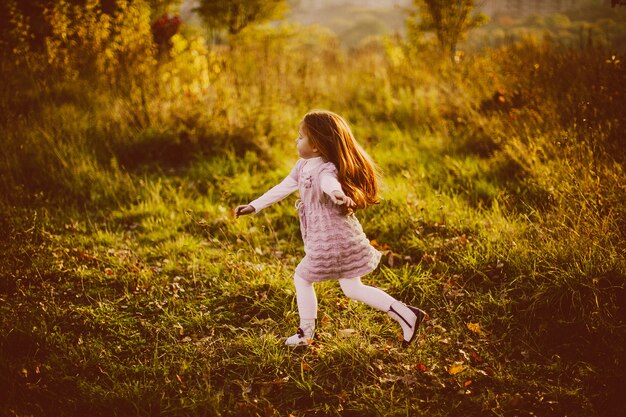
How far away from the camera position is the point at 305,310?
3.17 meters

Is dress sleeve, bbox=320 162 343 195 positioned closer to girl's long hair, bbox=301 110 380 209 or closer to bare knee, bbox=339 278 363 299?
girl's long hair, bbox=301 110 380 209

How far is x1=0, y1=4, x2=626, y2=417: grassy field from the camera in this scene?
2.88 meters

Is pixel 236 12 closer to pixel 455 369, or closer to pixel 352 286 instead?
pixel 352 286

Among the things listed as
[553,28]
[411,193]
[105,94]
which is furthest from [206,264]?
[553,28]

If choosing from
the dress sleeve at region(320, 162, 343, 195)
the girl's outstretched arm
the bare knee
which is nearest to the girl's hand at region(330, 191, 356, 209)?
the dress sleeve at region(320, 162, 343, 195)

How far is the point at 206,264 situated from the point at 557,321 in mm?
2957

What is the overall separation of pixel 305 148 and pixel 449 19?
7054mm

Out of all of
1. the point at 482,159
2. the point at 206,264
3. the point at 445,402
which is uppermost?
the point at 482,159

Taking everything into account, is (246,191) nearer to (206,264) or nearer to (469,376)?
(206,264)

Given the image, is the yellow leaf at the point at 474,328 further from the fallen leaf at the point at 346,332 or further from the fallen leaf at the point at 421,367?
the fallen leaf at the point at 346,332

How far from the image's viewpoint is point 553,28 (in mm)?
19172

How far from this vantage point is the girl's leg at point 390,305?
119 inches

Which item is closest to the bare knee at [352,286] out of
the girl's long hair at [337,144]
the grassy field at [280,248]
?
the grassy field at [280,248]

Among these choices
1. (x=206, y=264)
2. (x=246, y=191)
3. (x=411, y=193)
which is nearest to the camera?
(x=206, y=264)
